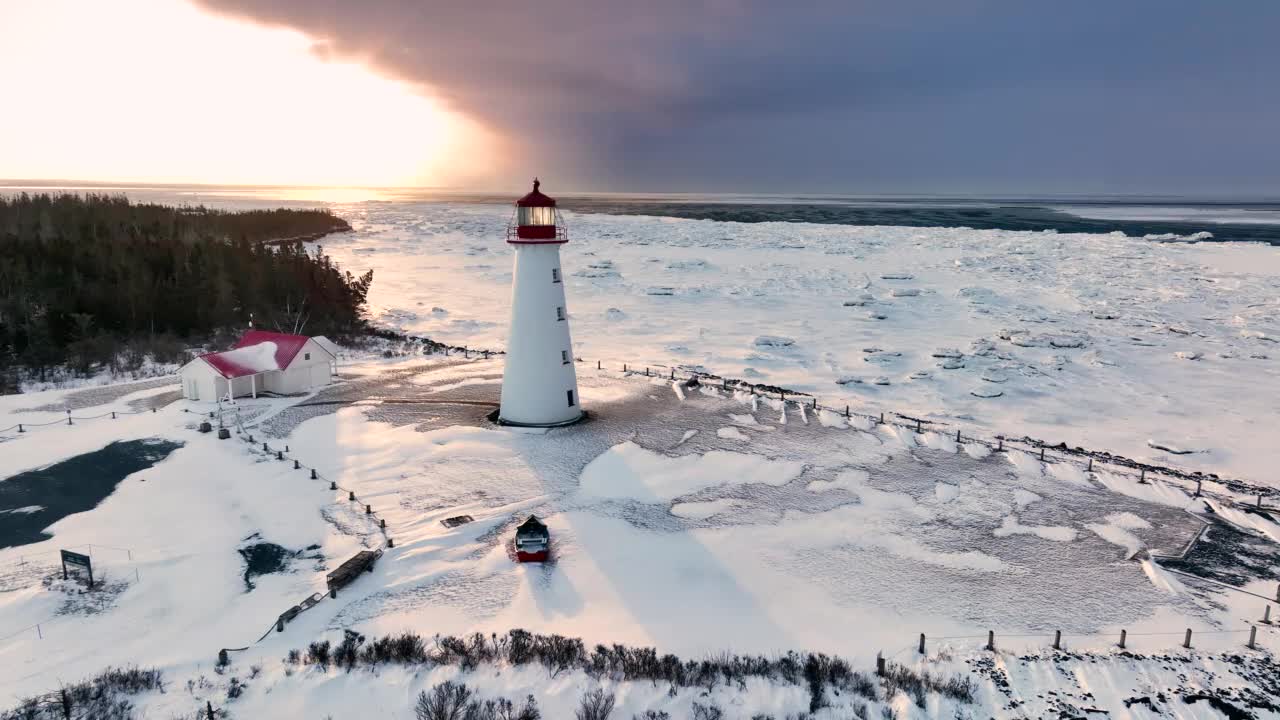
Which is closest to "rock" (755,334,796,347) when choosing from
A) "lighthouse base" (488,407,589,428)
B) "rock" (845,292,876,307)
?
"rock" (845,292,876,307)

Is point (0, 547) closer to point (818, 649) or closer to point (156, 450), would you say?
point (156, 450)

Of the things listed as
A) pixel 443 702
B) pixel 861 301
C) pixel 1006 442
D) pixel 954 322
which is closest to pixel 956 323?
pixel 954 322

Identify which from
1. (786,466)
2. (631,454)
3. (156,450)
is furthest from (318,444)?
(786,466)

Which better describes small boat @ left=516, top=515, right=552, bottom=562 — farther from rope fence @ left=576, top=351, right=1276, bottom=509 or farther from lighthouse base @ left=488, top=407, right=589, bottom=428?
rope fence @ left=576, top=351, right=1276, bottom=509

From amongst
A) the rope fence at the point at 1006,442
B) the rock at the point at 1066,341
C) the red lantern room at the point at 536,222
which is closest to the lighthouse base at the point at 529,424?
the red lantern room at the point at 536,222

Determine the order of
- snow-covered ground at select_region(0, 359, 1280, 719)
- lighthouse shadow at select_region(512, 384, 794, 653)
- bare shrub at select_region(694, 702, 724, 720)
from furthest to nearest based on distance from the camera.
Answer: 1. lighthouse shadow at select_region(512, 384, 794, 653)
2. snow-covered ground at select_region(0, 359, 1280, 719)
3. bare shrub at select_region(694, 702, 724, 720)

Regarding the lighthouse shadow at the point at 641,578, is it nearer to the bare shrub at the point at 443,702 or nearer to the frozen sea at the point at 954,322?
the bare shrub at the point at 443,702
